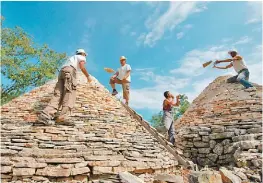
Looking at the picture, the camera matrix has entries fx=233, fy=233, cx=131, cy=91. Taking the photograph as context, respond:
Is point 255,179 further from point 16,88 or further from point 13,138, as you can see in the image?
point 16,88

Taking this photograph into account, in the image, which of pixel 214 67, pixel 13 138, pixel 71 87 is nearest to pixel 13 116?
pixel 13 138

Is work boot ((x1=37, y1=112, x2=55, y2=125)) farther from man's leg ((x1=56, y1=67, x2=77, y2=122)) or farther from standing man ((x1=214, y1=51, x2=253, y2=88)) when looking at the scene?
standing man ((x1=214, y1=51, x2=253, y2=88))

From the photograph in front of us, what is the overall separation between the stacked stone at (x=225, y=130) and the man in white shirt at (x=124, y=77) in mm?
2232

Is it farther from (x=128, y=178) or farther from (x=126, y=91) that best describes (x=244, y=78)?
(x=128, y=178)

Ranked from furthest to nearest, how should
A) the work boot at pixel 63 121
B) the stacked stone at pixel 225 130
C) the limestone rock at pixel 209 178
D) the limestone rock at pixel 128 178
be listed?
1. the stacked stone at pixel 225 130
2. the work boot at pixel 63 121
3. the limestone rock at pixel 128 178
4. the limestone rock at pixel 209 178

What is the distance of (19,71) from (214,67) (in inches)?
512

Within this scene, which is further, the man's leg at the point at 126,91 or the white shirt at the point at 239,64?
the white shirt at the point at 239,64

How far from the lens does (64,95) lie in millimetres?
5523

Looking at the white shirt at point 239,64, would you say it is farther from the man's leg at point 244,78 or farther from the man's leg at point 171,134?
the man's leg at point 171,134

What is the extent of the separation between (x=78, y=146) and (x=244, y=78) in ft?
21.2

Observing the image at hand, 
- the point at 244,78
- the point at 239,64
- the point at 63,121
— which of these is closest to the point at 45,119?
the point at 63,121

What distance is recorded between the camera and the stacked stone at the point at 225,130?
5852 mm

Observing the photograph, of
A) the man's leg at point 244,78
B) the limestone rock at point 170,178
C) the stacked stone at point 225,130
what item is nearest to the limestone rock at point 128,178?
the limestone rock at point 170,178

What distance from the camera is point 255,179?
4.45 m
